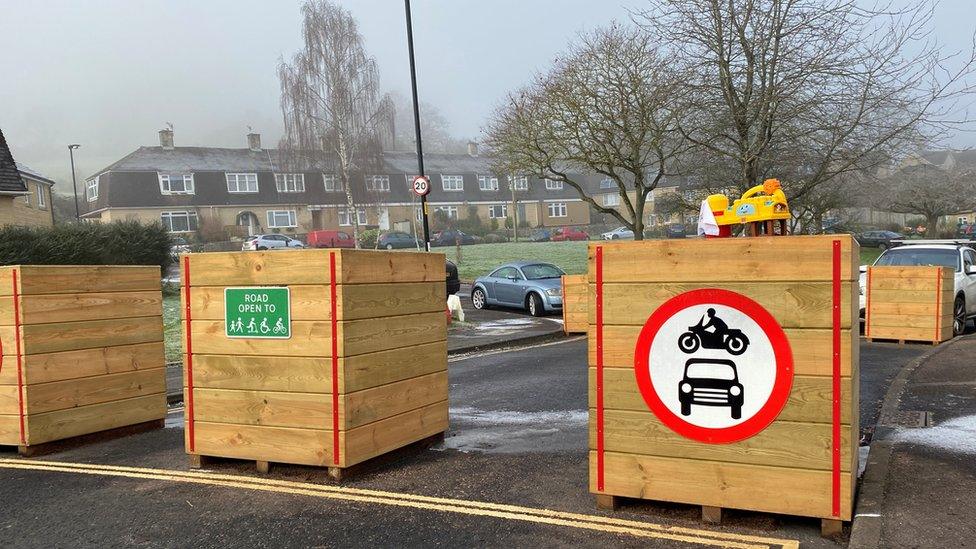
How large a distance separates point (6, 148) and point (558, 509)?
33.8 meters

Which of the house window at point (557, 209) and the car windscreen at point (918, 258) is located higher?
the house window at point (557, 209)

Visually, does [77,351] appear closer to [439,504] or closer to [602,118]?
[439,504]

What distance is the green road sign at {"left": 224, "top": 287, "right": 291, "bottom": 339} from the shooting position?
5.61 m

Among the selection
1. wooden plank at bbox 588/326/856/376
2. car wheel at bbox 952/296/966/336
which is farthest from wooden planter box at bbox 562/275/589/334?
wooden plank at bbox 588/326/856/376

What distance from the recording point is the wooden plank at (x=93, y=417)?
6.90m

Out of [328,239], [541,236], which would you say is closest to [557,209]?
[541,236]

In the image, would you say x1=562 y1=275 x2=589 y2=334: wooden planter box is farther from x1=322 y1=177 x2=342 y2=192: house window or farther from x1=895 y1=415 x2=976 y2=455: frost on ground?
x1=322 y1=177 x2=342 y2=192: house window

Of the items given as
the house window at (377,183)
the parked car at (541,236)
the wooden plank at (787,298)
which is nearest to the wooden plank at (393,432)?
the wooden plank at (787,298)

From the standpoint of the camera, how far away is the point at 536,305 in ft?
62.2

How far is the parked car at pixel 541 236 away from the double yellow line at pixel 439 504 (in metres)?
42.3

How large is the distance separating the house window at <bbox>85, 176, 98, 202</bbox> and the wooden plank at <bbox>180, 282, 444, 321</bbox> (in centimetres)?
5971

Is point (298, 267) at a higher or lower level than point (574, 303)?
higher

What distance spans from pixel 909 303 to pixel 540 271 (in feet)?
31.3

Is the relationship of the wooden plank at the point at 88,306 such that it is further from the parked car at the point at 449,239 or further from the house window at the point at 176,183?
the house window at the point at 176,183
